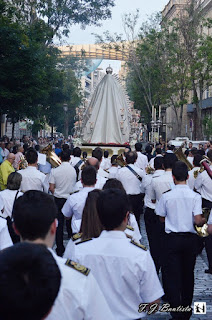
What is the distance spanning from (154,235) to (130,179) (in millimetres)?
1826

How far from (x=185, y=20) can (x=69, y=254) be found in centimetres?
4134

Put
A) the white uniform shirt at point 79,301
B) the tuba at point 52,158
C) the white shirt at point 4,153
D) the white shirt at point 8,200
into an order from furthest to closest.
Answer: the white shirt at point 4,153 → the tuba at point 52,158 → the white shirt at point 8,200 → the white uniform shirt at point 79,301

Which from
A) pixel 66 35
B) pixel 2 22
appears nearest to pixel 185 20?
pixel 66 35

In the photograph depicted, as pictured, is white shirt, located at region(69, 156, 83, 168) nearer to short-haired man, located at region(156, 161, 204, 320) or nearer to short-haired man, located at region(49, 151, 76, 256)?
short-haired man, located at region(49, 151, 76, 256)

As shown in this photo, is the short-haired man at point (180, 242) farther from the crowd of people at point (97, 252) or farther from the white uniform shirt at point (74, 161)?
the white uniform shirt at point (74, 161)

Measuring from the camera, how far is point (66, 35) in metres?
36.2

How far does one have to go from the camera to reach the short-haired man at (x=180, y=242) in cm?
628

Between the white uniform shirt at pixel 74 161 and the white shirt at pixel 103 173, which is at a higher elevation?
the white uniform shirt at pixel 74 161

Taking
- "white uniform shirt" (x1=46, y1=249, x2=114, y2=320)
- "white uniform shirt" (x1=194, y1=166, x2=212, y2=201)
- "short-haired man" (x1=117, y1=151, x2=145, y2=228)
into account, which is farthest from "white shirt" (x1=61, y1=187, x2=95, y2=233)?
"short-haired man" (x1=117, y1=151, x2=145, y2=228)

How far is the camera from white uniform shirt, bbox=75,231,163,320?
3.82 metres

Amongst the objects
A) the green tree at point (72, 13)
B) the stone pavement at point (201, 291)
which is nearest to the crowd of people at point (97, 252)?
the stone pavement at point (201, 291)

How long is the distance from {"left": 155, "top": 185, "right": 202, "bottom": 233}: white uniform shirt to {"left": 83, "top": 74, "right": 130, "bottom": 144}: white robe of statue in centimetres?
1834

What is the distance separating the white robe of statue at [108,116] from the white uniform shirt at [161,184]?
Result: 1597 centimetres

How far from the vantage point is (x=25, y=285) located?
1.92 metres
